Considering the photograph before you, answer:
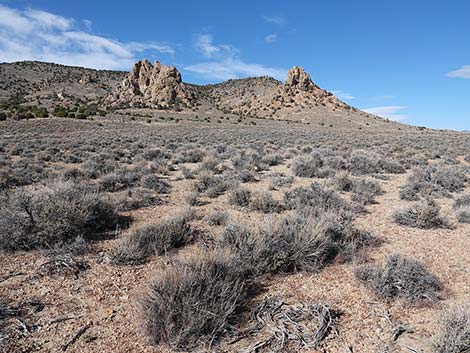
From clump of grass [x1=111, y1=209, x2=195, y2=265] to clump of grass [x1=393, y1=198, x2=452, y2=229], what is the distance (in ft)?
15.5

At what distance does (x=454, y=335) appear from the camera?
2.91m

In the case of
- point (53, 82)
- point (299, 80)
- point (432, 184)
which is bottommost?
point (432, 184)

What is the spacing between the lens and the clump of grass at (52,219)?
523cm

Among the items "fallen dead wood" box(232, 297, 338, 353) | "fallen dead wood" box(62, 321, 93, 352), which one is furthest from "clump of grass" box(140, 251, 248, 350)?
"fallen dead wood" box(62, 321, 93, 352)

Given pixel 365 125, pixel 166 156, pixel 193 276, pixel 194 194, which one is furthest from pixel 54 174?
pixel 365 125

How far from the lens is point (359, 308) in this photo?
12.8ft

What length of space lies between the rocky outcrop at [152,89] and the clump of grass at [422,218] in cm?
5930

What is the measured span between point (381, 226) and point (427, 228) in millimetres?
963

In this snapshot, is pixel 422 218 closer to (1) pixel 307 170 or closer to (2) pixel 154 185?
(1) pixel 307 170

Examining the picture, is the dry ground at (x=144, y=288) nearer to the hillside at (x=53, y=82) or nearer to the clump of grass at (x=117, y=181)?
the clump of grass at (x=117, y=181)

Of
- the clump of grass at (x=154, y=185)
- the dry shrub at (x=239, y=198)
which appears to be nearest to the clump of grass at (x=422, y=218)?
the dry shrub at (x=239, y=198)

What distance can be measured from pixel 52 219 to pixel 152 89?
6737 centimetres

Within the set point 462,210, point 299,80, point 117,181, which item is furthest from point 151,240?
point 299,80

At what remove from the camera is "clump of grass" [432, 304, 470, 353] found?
9.45 ft
